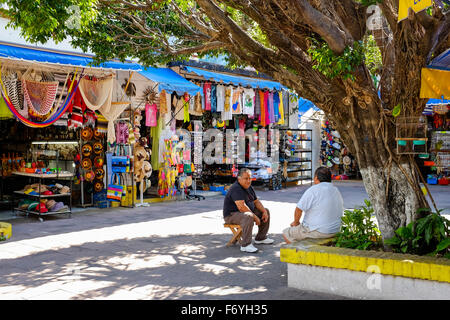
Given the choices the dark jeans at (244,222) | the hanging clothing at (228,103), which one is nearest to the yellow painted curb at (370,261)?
the dark jeans at (244,222)

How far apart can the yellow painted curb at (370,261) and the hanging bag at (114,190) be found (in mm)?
8082

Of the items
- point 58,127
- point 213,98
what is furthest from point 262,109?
point 58,127

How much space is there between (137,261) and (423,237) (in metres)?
4.26

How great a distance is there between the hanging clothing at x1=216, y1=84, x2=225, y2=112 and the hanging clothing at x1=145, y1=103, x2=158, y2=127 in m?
2.77

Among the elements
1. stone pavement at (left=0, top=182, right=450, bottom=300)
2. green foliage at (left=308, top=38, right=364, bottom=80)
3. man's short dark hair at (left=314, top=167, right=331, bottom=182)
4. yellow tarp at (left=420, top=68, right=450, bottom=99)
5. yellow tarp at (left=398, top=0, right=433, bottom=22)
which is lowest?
stone pavement at (left=0, top=182, right=450, bottom=300)

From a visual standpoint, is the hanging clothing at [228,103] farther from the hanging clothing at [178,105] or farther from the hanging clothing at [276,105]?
the hanging clothing at [276,105]

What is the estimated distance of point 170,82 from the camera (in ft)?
45.0

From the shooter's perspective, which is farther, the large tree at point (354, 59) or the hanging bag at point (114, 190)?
the hanging bag at point (114, 190)

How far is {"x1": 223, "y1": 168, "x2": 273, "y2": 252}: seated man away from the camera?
797cm

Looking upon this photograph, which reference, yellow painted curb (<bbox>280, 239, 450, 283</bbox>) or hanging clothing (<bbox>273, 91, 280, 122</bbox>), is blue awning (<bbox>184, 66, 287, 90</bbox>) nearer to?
hanging clothing (<bbox>273, 91, 280, 122</bbox>)

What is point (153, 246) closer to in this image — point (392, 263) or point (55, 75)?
point (392, 263)

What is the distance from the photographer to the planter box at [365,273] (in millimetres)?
5027

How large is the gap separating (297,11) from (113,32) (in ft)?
17.6

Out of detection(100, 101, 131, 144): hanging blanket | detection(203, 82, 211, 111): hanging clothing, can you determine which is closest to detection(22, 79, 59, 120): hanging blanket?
detection(100, 101, 131, 144): hanging blanket
